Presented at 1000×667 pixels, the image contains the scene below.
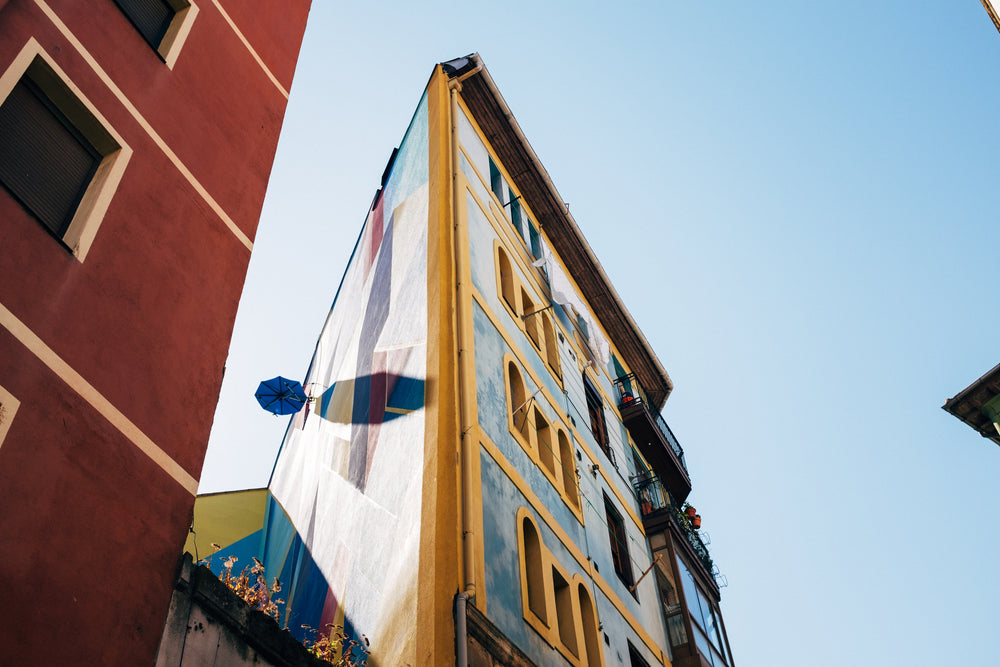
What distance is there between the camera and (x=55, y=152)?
6922 millimetres

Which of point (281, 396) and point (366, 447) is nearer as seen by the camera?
point (366, 447)

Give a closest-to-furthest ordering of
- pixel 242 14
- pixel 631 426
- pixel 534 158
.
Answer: pixel 242 14
pixel 534 158
pixel 631 426

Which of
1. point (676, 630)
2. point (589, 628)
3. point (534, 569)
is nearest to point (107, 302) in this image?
point (534, 569)

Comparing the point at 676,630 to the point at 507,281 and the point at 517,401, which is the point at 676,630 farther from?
the point at 507,281

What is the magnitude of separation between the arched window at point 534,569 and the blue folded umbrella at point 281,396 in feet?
37.8

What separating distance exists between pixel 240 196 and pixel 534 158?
49.7ft

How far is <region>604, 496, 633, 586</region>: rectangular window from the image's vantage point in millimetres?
17859

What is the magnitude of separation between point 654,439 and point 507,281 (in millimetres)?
9761

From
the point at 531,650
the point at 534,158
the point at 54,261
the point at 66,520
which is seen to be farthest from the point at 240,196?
the point at 534,158

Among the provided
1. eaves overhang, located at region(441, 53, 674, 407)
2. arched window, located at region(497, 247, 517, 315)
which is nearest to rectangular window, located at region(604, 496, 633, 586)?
arched window, located at region(497, 247, 517, 315)

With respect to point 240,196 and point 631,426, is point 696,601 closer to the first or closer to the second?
point 631,426

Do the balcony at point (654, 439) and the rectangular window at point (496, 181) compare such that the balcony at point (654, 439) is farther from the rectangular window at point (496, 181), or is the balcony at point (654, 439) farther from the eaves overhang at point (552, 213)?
the rectangular window at point (496, 181)

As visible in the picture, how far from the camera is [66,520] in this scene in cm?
547

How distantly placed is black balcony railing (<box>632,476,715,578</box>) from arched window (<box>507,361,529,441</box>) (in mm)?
7687
